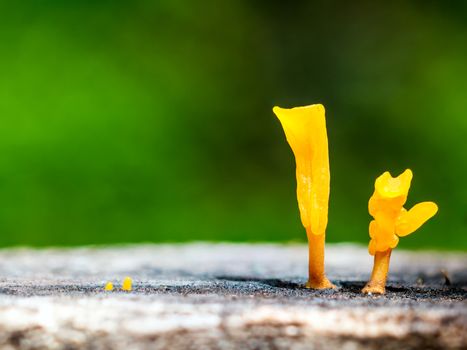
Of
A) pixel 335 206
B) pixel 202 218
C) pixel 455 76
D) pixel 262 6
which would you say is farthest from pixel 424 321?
pixel 262 6

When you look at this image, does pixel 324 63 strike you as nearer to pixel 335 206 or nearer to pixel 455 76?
pixel 455 76

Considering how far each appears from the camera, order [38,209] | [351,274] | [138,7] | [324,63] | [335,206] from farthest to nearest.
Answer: [324,63]
[138,7]
[335,206]
[38,209]
[351,274]

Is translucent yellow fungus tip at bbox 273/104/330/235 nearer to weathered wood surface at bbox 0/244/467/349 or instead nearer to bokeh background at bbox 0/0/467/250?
weathered wood surface at bbox 0/244/467/349

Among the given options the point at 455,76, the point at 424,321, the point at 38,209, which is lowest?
the point at 424,321

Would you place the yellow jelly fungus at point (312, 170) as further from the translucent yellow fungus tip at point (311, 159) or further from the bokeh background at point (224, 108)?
the bokeh background at point (224, 108)

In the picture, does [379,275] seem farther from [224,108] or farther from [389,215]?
[224,108]

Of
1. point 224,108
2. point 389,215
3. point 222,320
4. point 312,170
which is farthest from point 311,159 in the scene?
point 224,108
